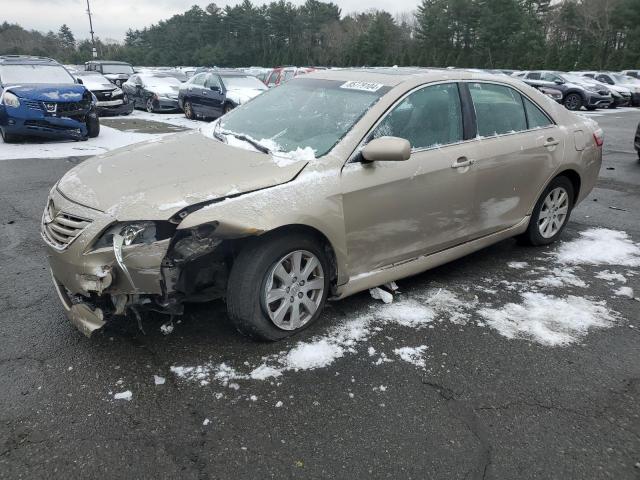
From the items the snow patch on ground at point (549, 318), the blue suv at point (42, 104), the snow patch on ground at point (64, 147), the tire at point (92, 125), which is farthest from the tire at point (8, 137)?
the snow patch on ground at point (549, 318)

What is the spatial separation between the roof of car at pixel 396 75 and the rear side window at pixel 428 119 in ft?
0.32

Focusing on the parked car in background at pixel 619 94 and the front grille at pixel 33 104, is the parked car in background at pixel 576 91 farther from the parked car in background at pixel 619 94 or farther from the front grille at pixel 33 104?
the front grille at pixel 33 104

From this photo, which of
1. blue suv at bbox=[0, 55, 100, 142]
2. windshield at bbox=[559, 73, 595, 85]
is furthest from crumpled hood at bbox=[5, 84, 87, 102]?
windshield at bbox=[559, 73, 595, 85]

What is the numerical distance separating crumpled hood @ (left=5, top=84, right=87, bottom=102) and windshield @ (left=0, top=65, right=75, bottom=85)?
0.52 metres

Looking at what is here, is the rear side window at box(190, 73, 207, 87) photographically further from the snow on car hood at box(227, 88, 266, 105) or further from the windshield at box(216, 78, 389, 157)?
the windshield at box(216, 78, 389, 157)

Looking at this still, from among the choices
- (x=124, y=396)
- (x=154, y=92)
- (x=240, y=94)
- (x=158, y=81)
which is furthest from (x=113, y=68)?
(x=124, y=396)

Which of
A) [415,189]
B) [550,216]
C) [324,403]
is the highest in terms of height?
[415,189]

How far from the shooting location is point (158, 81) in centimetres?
1861

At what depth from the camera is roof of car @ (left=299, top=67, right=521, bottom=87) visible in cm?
372

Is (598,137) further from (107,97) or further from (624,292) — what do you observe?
(107,97)

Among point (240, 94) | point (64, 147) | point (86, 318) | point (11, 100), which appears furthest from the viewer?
point (240, 94)

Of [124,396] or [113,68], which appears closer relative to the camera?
[124,396]

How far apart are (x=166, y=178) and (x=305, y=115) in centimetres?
119

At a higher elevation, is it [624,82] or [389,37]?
[389,37]
